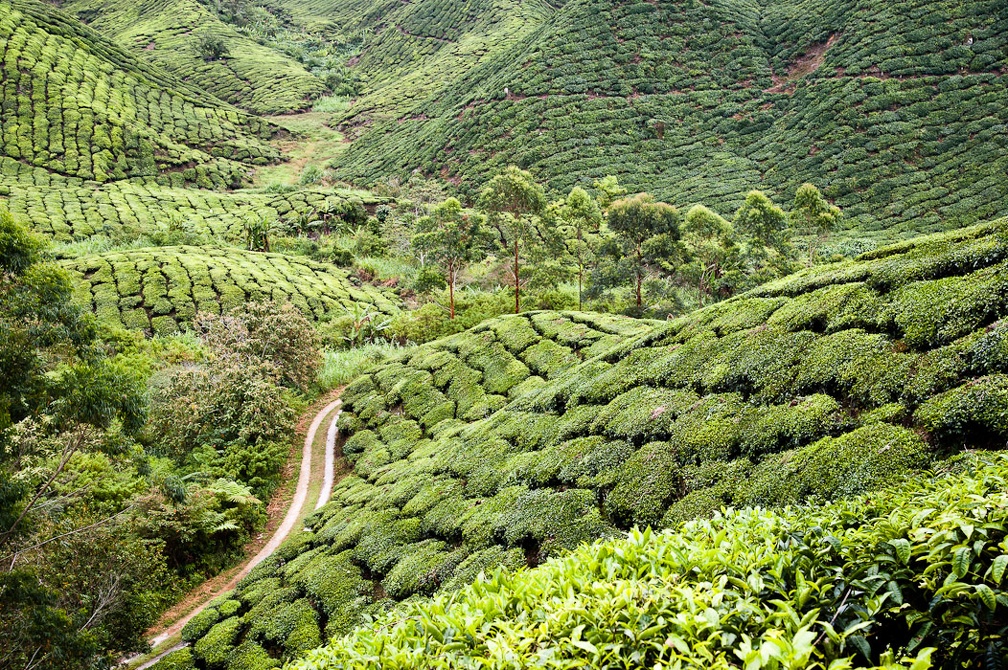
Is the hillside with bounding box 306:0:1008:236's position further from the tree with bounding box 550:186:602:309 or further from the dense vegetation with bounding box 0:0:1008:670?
the tree with bounding box 550:186:602:309

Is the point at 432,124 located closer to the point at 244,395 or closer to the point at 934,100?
the point at 934,100

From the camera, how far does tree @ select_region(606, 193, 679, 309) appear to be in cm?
2155

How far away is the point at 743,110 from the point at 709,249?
101 feet

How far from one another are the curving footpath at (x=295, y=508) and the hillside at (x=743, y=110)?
31.2 meters

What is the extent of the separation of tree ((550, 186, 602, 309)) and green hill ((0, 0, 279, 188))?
43.7m

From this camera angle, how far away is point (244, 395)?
19.1m

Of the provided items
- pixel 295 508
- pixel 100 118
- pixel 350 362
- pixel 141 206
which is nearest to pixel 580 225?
pixel 350 362

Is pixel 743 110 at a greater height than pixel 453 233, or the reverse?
pixel 743 110

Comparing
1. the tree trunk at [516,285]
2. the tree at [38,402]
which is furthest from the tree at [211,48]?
the tree at [38,402]

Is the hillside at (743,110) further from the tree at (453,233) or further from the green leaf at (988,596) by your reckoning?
the green leaf at (988,596)

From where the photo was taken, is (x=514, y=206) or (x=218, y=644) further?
(x=514, y=206)

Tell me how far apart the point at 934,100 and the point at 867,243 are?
16923mm

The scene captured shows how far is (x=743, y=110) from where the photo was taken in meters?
48.6

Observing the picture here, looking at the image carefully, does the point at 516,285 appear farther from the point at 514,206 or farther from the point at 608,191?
the point at 608,191
